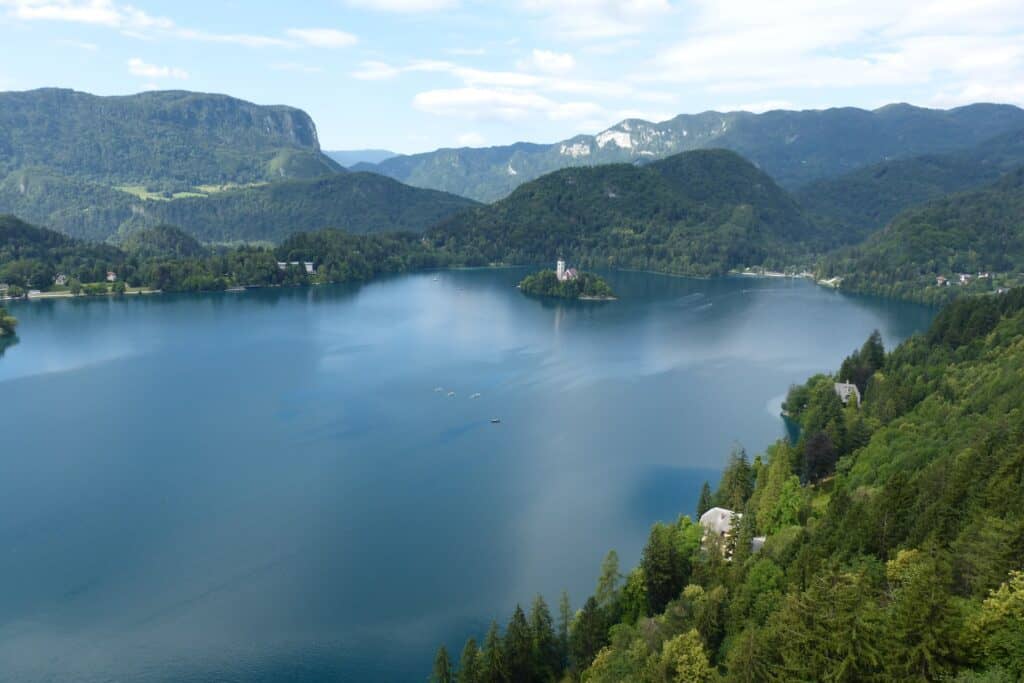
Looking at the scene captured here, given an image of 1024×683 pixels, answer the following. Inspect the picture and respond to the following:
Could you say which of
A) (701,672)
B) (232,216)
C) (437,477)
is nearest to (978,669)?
(701,672)

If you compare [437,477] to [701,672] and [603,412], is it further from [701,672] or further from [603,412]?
[701,672]

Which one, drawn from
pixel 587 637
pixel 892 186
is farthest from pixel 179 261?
pixel 892 186

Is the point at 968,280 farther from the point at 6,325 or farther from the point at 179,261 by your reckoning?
the point at 6,325

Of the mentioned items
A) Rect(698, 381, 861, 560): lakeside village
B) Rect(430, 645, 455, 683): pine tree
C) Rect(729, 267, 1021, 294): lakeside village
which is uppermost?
Rect(729, 267, 1021, 294): lakeside village

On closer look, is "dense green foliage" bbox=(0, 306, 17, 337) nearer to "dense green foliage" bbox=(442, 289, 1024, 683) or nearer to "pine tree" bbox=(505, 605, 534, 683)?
"dense green foliage" bbox=(442, 289, 1024, 683)

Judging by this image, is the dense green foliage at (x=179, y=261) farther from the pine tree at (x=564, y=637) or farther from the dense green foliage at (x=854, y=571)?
the pine tree at (x=564, y=637)

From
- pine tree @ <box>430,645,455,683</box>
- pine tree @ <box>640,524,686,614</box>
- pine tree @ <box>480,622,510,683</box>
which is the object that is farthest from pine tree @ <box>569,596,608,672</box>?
pine tree @ <box>430,645,455,683</box>

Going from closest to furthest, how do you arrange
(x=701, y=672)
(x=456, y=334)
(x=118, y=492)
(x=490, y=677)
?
1. (x=701, y=672)
2. (x=490, y=677)
3. (x=118, y=492)
4. (x=456, y=334)
